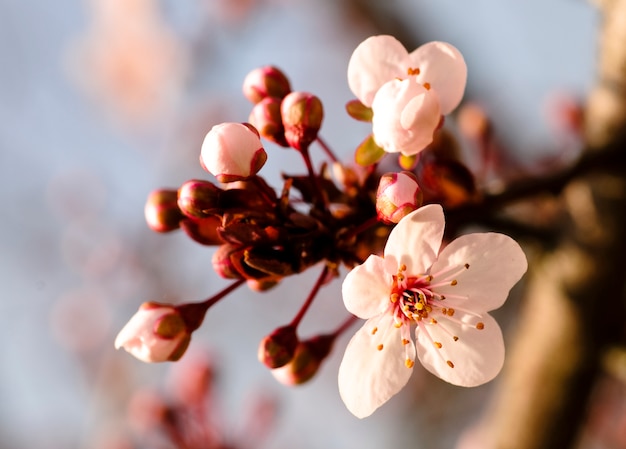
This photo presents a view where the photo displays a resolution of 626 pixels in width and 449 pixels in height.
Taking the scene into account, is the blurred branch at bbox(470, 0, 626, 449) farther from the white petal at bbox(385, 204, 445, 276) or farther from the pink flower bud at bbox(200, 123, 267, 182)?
the pink flower bud at bbox(200, 123, 267, 182)

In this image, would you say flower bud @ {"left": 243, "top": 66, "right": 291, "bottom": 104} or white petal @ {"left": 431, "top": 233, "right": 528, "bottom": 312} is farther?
flower bud @ {"left": 243, "top": 66, "right": 291, "bottom": 104}

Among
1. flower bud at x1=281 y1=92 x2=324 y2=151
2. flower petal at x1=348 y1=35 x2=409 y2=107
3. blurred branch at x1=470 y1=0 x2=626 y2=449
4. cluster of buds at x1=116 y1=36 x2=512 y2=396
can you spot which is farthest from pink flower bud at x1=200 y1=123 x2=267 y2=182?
blurred branch at x1=470 y1=0 x2=626 y2=449

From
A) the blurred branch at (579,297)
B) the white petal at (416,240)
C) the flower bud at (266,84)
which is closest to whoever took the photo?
the white petal at (416,240)

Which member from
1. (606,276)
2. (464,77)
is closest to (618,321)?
(606,276)

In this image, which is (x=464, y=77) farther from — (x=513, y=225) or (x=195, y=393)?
(x=195, y=393)

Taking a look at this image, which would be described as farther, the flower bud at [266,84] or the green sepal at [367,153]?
the flower bud at [266,84]

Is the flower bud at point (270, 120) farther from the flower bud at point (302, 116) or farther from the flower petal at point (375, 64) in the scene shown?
the flower petal at point (375, 64)

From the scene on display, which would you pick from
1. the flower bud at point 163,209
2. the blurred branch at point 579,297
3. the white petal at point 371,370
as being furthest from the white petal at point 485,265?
the blurred branch at point 579,297
